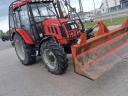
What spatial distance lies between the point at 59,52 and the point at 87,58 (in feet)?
2.87

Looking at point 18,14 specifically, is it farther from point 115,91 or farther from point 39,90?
point 115,91

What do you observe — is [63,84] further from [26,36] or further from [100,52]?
[26,36]

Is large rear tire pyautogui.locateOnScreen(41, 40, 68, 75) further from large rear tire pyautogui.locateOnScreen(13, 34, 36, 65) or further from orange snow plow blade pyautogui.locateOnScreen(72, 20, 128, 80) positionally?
large rear tire pyautogui.locateOnScreen(13, 34, 36, 65)

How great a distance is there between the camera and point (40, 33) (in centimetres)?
853

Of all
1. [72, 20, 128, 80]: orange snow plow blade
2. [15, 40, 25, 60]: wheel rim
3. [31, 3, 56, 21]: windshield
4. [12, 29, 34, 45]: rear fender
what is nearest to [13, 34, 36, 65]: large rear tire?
[15, 40, 25, 60]: wheel rim

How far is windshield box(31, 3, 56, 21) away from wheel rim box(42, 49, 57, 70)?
1.36 m

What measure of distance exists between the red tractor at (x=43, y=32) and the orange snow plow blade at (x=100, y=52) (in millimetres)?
707

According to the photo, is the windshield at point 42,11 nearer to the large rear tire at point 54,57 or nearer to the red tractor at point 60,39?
the red tractor at point 60,39

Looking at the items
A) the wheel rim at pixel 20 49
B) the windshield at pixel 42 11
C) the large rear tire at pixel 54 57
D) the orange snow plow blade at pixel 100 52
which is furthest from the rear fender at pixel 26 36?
the orange snow plow blade at pixel 100 52

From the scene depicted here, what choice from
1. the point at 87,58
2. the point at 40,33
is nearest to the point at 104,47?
the point at 87,58

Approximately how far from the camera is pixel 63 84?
6.75m

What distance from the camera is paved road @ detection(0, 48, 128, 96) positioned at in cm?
594

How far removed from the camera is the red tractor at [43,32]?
7.53 m

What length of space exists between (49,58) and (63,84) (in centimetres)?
130
